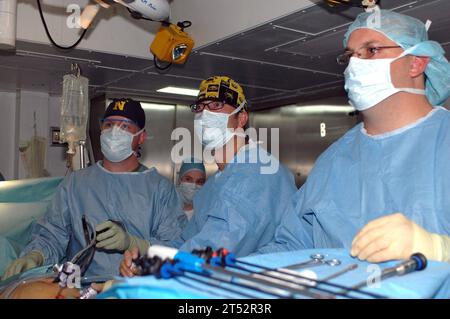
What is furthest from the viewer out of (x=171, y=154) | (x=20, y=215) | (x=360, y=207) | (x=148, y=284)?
(x=171, y=154)

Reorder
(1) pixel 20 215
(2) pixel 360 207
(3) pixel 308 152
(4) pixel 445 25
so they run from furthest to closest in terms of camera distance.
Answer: (3) pixel 308 152 → (1) pixel 20 215 → (4) pixel 445 25 → (2) pixel 360 207

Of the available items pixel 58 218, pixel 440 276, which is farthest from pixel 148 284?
pixel 58 218

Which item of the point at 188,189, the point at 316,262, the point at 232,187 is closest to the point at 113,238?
the point at 232,187

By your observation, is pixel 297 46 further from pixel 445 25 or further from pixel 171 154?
pixel 171 154

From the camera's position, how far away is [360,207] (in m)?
1.42

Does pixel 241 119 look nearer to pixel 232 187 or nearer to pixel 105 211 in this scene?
pixel 232 187

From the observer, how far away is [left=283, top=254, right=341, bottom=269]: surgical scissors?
93 cm

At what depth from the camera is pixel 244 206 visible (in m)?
1.81

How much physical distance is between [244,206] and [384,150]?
1.91 ft

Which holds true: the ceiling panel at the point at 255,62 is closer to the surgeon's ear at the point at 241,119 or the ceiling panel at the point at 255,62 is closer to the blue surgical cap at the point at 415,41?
the surgeon's ear at the point at 241,119

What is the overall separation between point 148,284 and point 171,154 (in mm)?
4050

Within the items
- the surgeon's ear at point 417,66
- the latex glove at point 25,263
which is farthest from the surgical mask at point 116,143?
the surgeon's ear at point 417,66

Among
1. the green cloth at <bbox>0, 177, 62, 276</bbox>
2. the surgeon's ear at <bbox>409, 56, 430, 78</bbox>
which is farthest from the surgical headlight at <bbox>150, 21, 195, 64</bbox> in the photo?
the surgeon's ear at <bbox>409, 56, 430, 78</bbox>

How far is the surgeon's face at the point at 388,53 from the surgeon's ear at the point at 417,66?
1cm
